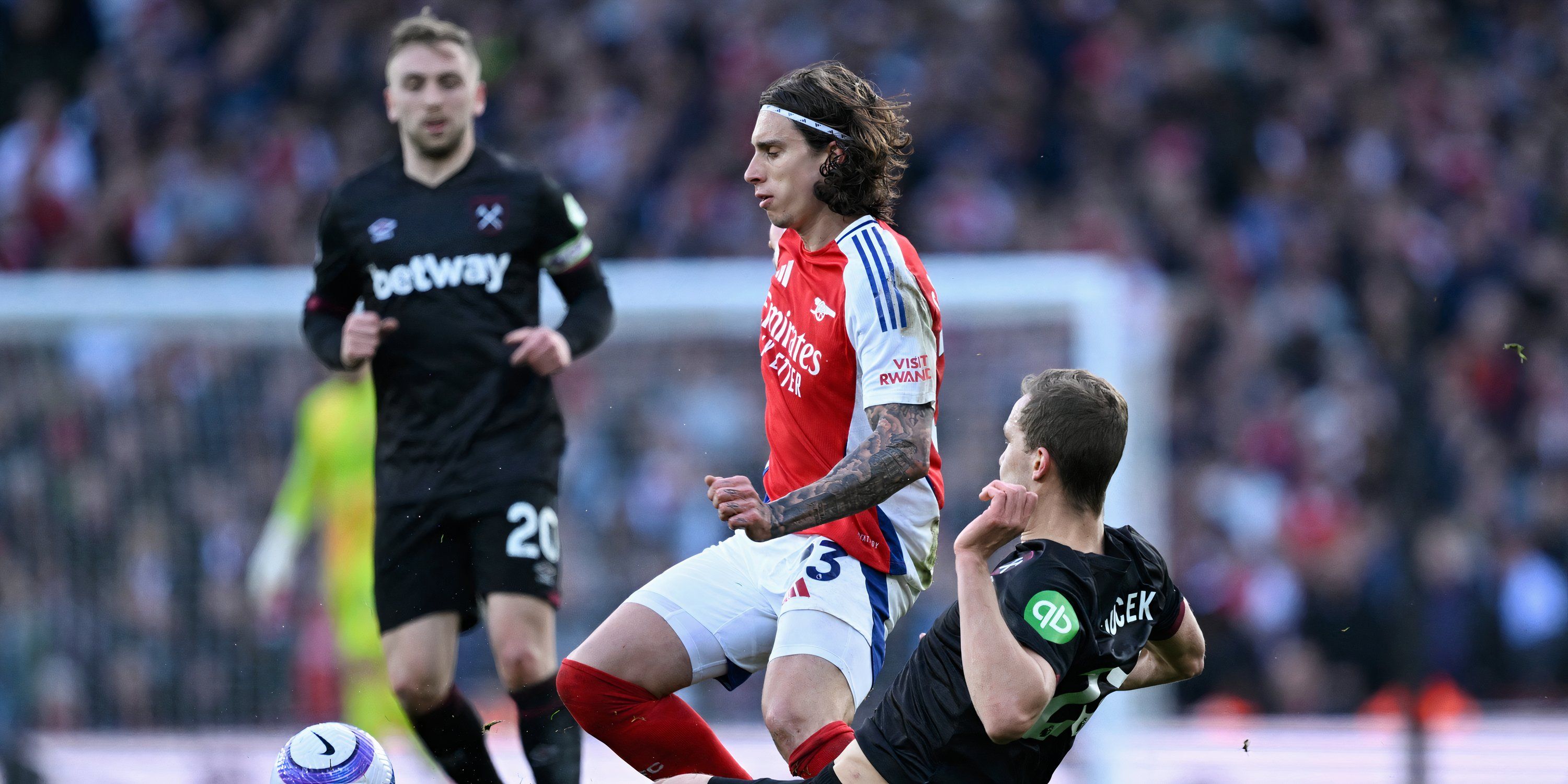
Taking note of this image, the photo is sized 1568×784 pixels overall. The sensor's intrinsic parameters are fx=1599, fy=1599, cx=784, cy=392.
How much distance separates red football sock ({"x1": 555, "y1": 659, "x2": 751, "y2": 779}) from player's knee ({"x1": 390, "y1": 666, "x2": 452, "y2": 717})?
0.90m

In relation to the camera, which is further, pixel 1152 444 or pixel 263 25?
pixel 263 25

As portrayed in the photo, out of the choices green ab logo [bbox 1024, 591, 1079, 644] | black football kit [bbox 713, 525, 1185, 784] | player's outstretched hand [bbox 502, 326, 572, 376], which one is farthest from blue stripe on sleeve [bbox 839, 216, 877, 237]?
player's outstretched hand [bbox 502, 326, 572, 376]

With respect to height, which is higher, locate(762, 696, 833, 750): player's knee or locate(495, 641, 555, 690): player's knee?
locate(762, 696, 833, 750): player's knee

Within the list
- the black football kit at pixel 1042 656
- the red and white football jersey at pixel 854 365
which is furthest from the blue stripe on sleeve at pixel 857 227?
the black football kit at pixel 1042 656

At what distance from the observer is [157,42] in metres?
15.0

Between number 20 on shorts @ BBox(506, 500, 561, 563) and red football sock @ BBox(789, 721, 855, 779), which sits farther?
number 20 on shorts @ BBox(506, 500, 561, 563)

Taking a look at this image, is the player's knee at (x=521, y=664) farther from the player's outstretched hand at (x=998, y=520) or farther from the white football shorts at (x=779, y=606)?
the player's outstretched hand at (x=998, y=520)

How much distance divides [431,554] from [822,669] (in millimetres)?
1765

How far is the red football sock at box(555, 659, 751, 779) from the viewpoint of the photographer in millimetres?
4359

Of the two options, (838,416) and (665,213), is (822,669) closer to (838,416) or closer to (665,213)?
(838,416)

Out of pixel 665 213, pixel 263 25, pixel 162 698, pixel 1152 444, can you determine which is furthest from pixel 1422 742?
pixel 263 25

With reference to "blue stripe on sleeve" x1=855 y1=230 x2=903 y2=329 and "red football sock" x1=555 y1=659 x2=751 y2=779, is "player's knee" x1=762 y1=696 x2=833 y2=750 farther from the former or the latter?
"blue stripe on sleeve" x1=855 y1=230 x2=903 y2=329

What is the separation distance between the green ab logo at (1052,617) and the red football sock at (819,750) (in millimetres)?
756

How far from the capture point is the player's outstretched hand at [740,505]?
3621 millimetres
